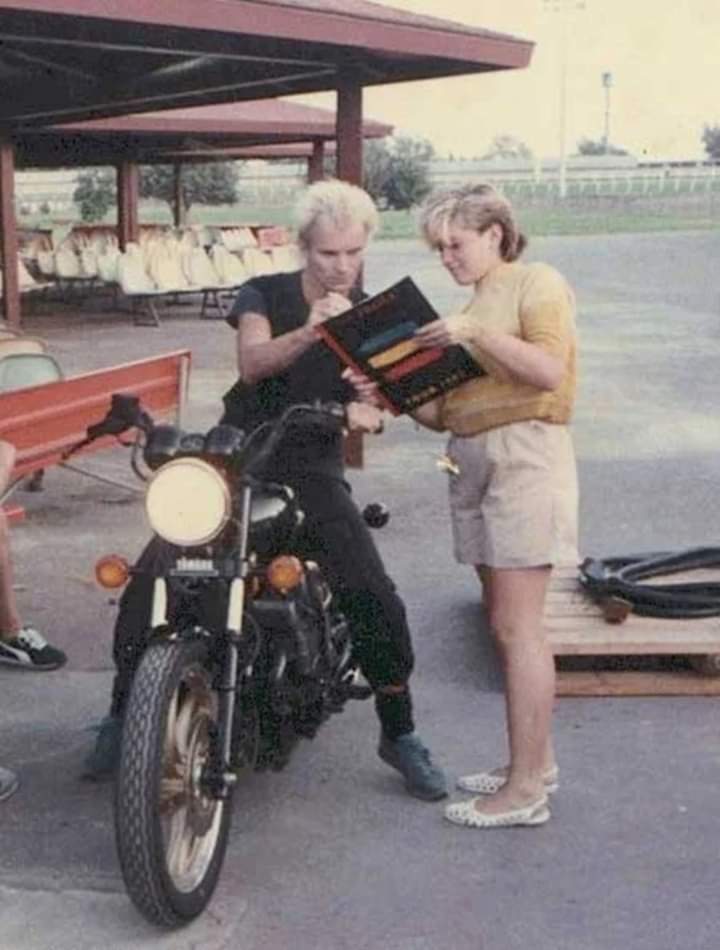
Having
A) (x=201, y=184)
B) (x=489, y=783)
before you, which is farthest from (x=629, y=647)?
(x=201, y=184)

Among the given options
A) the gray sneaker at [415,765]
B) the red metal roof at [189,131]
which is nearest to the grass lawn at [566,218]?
the red metal roof at [189,131]

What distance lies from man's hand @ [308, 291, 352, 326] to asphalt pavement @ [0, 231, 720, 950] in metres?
1.41

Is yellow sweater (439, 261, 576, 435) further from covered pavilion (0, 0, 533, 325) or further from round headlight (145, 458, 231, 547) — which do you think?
covered pavilion (0, 0, 533, 325)

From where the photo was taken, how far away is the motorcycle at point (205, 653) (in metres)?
3.36

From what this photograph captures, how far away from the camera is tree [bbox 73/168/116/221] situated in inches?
2539

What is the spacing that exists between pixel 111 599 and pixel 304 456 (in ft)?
8.02

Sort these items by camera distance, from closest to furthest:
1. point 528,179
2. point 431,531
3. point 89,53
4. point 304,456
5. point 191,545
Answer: point 191,545 → point 304,456 → point 431,531 → point 89,53 → point 528,179

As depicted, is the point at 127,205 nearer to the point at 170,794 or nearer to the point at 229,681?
the point at 229,681

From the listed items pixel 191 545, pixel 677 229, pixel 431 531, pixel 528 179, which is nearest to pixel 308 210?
pixel 191 545

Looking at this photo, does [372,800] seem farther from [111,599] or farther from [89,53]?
[89,53]

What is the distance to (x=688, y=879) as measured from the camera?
12.3 feet

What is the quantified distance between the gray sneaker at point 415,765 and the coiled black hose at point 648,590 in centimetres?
116

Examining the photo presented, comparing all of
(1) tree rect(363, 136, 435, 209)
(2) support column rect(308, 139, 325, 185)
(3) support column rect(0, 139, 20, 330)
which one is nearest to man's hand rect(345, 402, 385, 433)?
(3) support column rect(0, 139, 20, 330)

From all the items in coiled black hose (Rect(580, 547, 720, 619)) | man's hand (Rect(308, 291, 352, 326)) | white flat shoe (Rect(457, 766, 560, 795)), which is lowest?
white flat shoe (Rect(457, 766, 560, 795))
